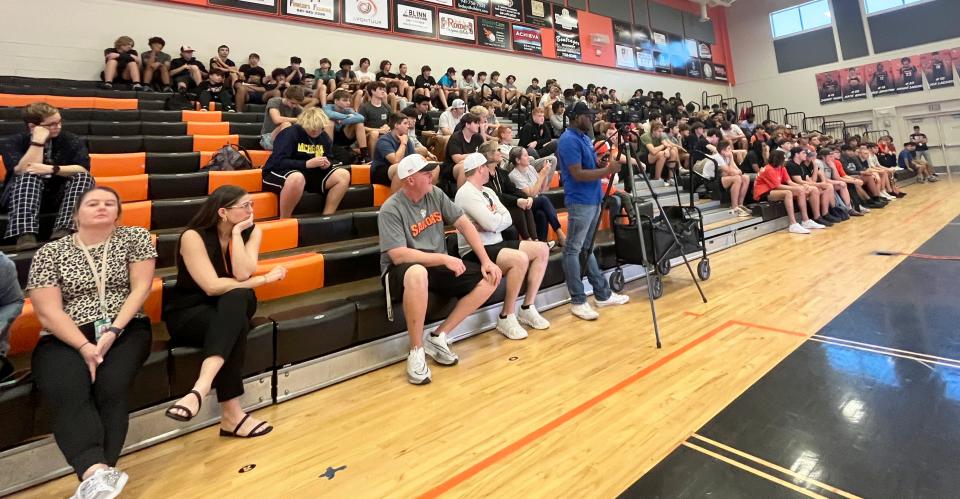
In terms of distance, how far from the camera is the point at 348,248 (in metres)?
2.77

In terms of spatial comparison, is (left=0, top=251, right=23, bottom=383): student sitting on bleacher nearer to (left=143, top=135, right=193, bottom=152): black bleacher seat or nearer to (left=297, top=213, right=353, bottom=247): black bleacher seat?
(left=297, top=213, right=353, bottom=247): black bleacher seat

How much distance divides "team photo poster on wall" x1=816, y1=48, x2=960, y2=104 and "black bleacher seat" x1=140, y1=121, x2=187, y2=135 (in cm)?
1683

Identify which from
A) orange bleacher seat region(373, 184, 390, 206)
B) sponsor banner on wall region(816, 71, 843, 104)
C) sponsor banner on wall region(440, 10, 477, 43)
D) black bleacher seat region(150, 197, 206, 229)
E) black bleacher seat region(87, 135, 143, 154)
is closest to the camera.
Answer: black bleacher seat region(150, 197, 206, 229)

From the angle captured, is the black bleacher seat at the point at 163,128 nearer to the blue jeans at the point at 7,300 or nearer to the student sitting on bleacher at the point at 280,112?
the student sitting on bleacher at the point at 280,112

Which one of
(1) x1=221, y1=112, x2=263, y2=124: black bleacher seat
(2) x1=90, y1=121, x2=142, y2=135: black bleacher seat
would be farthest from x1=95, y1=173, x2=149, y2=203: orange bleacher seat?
(1) x1=221, y1=112, x2=263, y2=124: black bleacher seat

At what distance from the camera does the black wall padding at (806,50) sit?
13179mm

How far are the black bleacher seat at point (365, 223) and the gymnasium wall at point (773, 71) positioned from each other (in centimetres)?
1588

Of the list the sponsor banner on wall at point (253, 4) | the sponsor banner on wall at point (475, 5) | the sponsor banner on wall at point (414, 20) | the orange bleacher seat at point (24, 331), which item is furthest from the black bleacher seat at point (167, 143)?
the sponsor banner on wall at point (475, 5)

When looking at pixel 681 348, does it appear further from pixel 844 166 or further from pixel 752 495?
pixel 844 166

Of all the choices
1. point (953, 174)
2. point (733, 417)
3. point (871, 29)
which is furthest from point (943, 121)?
point (733, 417)

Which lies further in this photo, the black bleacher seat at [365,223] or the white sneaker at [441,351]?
the black bleacher seat at [365,223]

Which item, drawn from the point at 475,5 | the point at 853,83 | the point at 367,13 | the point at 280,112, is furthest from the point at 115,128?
the point at 853,83

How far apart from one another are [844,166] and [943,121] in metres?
7.11

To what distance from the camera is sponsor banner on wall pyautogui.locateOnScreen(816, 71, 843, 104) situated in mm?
13102
